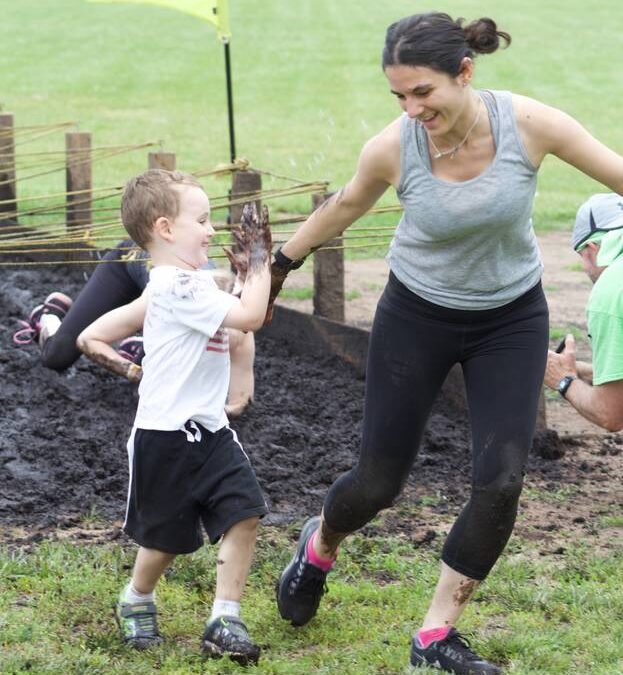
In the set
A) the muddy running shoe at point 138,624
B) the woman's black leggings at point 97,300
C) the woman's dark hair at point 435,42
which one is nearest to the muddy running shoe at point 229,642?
the muddy running shoe at point 138,624

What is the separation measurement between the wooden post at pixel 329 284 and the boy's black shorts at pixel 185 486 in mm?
4135

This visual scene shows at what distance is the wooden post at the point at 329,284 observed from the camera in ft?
27.4

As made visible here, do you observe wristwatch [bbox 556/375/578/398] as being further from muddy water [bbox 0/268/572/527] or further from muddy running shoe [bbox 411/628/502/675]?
muddy running shoe [bbox 411/628/502/675]

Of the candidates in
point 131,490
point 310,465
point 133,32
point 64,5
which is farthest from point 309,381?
point 64,5

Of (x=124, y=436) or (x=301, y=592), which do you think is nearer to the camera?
(x=301, y=592)

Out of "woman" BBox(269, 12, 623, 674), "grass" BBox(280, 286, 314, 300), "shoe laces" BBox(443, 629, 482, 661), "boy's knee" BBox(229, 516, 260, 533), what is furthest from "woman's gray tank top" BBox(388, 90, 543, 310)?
"grass" BBox(280, 286, 314, 300)

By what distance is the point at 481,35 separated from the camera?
13.0 ft

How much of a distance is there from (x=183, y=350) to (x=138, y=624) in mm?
931

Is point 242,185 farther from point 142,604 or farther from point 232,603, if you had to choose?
point 232,603

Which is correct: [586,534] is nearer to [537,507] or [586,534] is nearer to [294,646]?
[537,507]

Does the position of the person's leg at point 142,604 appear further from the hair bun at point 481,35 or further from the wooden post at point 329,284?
the wooden post at point 329,284

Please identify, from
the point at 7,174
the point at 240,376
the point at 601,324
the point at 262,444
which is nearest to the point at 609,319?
the point at 601,324

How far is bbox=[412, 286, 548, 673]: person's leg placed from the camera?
408 cm

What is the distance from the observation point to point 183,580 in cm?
494
